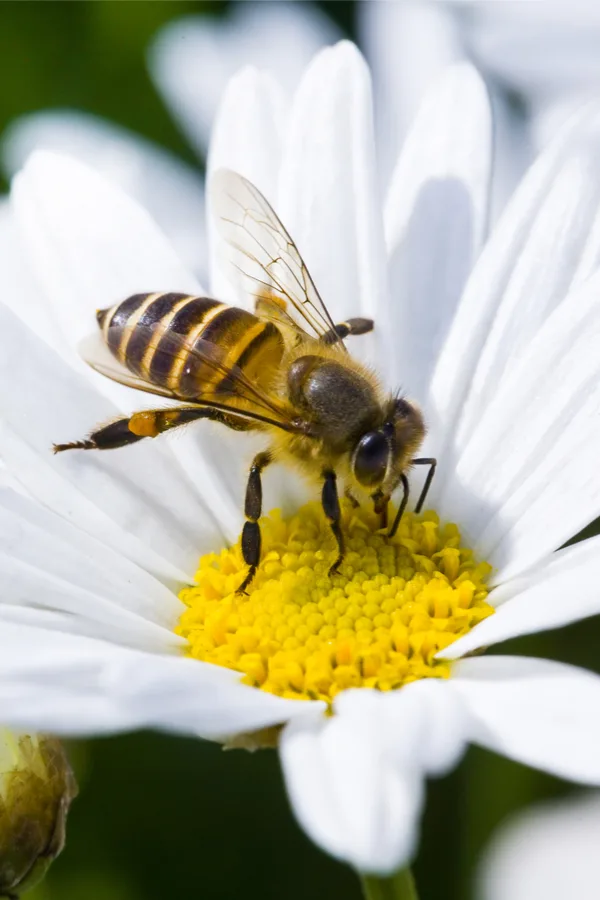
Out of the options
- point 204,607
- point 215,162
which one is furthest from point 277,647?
point 215,162

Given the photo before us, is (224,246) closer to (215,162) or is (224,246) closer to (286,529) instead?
(215,162)

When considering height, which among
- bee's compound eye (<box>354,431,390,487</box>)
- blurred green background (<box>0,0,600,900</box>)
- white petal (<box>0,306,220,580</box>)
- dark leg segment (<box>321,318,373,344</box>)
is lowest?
blurred green background (<box>0,0,600,900</box>)

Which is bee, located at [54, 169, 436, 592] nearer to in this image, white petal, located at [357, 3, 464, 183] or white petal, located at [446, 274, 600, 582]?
white petal, located at [446, 274, 600, 582]

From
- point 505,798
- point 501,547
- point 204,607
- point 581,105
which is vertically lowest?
point 505,798

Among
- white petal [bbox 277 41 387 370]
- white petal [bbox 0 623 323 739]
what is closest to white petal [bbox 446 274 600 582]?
white petal [bbox 277 41 387 370]

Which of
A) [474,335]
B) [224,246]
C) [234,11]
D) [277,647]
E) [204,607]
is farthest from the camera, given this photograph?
[234,11]

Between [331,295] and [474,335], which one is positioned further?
[331,295]

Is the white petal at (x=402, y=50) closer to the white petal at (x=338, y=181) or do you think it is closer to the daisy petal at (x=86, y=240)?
the white petal at (x=338, y=181)
